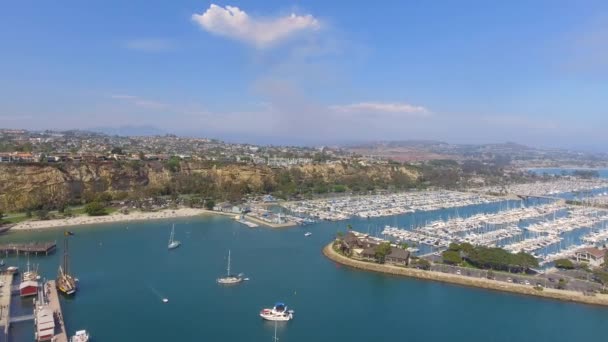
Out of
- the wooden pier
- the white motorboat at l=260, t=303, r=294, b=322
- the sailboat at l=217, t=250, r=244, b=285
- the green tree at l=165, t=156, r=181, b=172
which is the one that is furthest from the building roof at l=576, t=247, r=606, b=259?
the green tree at l=165, t=156, r=181, b=172

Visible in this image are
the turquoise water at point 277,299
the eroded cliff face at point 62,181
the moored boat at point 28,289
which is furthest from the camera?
the eroded cliff face at point 62,181

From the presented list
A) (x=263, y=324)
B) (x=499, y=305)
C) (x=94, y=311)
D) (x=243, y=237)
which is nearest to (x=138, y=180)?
(x=243, y=237)

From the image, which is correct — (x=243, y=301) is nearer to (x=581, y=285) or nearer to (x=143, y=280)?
(x=143, y=280)

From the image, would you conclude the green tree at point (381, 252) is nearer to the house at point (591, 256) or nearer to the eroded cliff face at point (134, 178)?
the house at point (591, 256)

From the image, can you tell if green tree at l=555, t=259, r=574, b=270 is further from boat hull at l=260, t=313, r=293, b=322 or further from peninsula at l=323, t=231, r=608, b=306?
boat hull at l=260, t=313, r=293, b=322

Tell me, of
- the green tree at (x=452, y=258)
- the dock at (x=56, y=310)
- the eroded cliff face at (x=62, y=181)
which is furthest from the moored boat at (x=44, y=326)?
the eroded cliff face at (x=62, y=181)

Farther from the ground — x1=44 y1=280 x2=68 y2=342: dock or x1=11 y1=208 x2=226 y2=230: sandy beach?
x1=44 y1=280 x2=68 y2=342: dock
